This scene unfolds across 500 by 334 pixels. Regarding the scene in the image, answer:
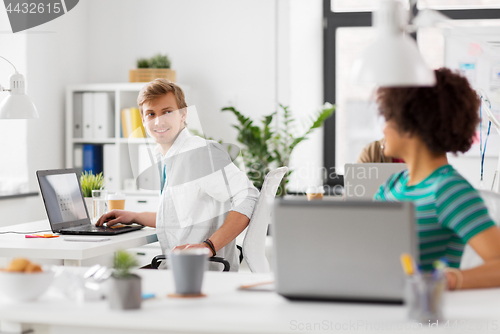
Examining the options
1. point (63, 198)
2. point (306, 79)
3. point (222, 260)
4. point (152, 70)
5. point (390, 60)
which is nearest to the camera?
point (390, 60)

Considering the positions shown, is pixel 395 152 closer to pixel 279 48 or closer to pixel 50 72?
pixel 279 48

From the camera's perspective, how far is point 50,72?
4.38m

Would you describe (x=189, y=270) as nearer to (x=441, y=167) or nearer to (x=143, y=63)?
(x=441, y=167)

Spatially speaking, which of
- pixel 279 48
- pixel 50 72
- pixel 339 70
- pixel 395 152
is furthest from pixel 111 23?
pixel 395 152

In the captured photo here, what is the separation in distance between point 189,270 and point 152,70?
11.0ft

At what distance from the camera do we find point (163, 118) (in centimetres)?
248

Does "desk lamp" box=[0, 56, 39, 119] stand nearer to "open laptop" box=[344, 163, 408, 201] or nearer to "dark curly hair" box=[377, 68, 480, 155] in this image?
"open laptop" box=[344, 163, 408, 201]

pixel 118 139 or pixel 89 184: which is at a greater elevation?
pixel 118 139

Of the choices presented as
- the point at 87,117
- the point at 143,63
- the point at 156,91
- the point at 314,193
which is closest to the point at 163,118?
the point at 156,91

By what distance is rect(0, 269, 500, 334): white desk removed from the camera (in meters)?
1.01

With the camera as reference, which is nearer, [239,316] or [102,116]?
[239,316]

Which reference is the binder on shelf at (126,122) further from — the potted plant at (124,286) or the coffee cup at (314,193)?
the potted plant at (124,286)

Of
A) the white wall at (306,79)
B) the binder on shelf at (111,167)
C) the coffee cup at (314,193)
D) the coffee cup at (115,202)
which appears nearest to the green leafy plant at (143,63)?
the binder on shelf at (111,167)

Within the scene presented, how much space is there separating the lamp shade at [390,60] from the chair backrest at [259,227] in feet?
3.95
